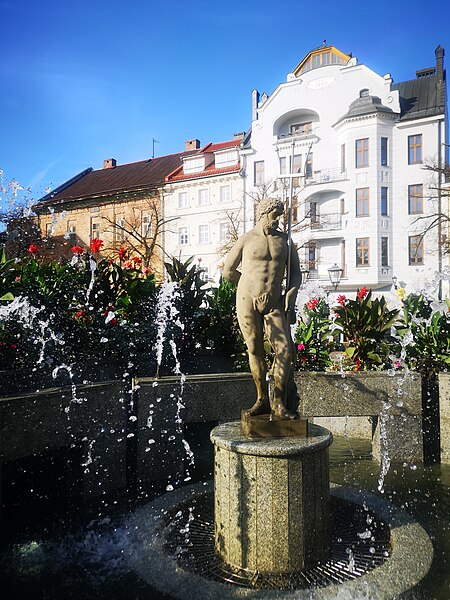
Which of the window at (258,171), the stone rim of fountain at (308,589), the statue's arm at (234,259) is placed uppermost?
the window at (258,171)

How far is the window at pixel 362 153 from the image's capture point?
3198cm

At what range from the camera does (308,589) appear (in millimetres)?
3475

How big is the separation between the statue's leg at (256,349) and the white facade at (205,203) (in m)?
31.0

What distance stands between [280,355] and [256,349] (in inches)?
9.3

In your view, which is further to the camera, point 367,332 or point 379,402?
point 367,332

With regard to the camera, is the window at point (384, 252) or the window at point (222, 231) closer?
the window at point (384, 252)

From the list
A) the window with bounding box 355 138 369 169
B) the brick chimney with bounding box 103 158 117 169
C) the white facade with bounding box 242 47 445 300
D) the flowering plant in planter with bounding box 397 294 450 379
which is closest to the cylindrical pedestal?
the flowering plant in planter with bounding box 397 294 450 379

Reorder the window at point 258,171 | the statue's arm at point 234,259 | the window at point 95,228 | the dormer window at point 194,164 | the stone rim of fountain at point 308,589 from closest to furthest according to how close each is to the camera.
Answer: the stone rim of fountain at point 308,589
the statue's arm at point 234,259
the window at point 258,171
the dormer window at point 194,164
the window at point 95,228

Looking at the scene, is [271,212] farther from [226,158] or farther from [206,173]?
[226,158]

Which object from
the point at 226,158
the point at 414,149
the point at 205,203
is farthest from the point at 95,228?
the point at 414,149

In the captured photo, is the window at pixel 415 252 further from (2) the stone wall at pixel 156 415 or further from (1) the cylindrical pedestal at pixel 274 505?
(1) the cylindrical pedestal at pixel 274 505

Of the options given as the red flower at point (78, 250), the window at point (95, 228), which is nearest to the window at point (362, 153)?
the window at point (95, 228)

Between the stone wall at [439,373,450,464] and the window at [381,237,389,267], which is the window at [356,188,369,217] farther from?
the stone wall at [439,373,450,464]

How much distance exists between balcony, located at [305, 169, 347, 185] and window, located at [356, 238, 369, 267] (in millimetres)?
4340
